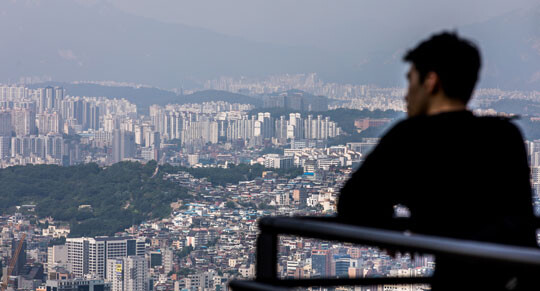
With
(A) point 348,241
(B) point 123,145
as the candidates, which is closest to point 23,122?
(B) point 123,145

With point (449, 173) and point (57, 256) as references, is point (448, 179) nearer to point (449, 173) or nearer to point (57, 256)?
point (449, 173)

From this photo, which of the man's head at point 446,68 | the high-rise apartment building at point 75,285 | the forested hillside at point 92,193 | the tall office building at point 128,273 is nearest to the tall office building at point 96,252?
the tall office building at point 128,273

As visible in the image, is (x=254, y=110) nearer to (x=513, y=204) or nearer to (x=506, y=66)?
(x=506, y=66)

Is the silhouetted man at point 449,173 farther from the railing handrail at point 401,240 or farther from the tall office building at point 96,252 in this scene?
the tall office building at point 96,252

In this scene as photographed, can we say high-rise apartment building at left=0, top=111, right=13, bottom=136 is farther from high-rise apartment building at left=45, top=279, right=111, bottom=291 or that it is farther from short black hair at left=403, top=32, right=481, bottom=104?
short black hair at left=403, top=32, right=481, bottom=104

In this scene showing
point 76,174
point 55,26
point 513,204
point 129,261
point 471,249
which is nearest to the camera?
point 471,249

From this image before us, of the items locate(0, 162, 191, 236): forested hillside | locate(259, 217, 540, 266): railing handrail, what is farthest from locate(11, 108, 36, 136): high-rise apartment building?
locate(259, 217, 540, 266): railing handrail

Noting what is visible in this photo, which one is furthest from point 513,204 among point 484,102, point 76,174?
point 76,174
